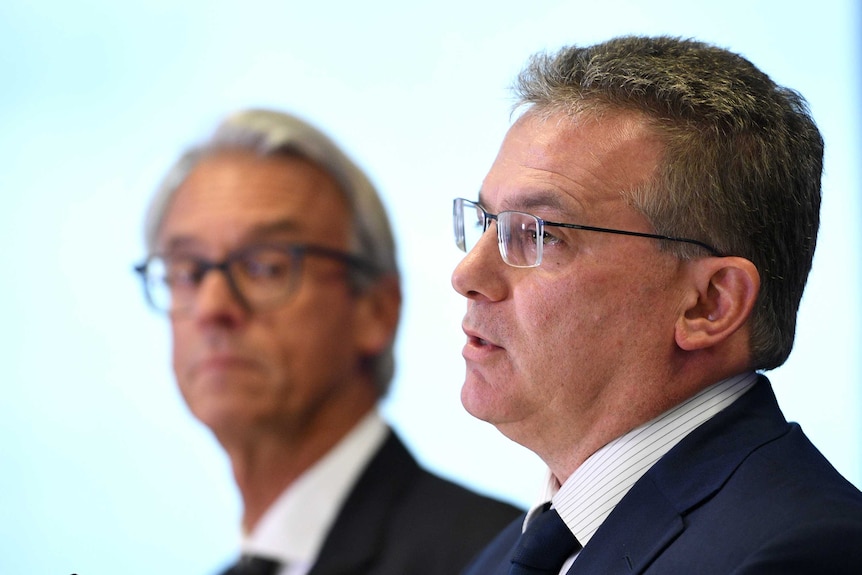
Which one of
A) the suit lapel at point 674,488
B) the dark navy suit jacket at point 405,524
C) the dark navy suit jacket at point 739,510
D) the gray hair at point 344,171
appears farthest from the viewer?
the gray hair at point 344,171

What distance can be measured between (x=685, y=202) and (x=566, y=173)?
0.20 m

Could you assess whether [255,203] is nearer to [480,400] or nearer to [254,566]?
[254,566]

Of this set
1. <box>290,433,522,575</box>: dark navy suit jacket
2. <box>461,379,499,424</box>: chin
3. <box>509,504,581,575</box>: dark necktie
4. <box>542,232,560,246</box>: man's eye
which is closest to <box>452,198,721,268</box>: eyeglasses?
<box>542,232,560,246</box>: man's eye

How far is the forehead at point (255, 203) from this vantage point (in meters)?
3.05

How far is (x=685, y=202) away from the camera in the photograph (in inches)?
69.6

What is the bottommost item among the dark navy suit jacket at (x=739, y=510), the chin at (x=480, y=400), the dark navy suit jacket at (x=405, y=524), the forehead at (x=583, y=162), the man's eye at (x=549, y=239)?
the dark navy suit jacket at (x=405, y=524)

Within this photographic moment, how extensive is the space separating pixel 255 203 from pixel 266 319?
0.33 metres

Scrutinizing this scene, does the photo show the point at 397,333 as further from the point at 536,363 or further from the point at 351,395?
the point at 536,363

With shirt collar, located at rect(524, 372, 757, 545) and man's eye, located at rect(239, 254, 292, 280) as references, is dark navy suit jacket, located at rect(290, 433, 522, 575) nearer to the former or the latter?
man's eye, located at rect(239, 254, 292, 280)

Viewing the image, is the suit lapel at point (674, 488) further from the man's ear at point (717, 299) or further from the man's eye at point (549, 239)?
the man's eye at point (549, 239)

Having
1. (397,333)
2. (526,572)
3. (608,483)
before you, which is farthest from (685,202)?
(397,333)

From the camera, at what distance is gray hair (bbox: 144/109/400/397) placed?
3113 millimetres

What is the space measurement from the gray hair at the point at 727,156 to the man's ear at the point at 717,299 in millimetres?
31

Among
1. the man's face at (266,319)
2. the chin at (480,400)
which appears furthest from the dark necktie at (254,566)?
the chin at (480,400)
